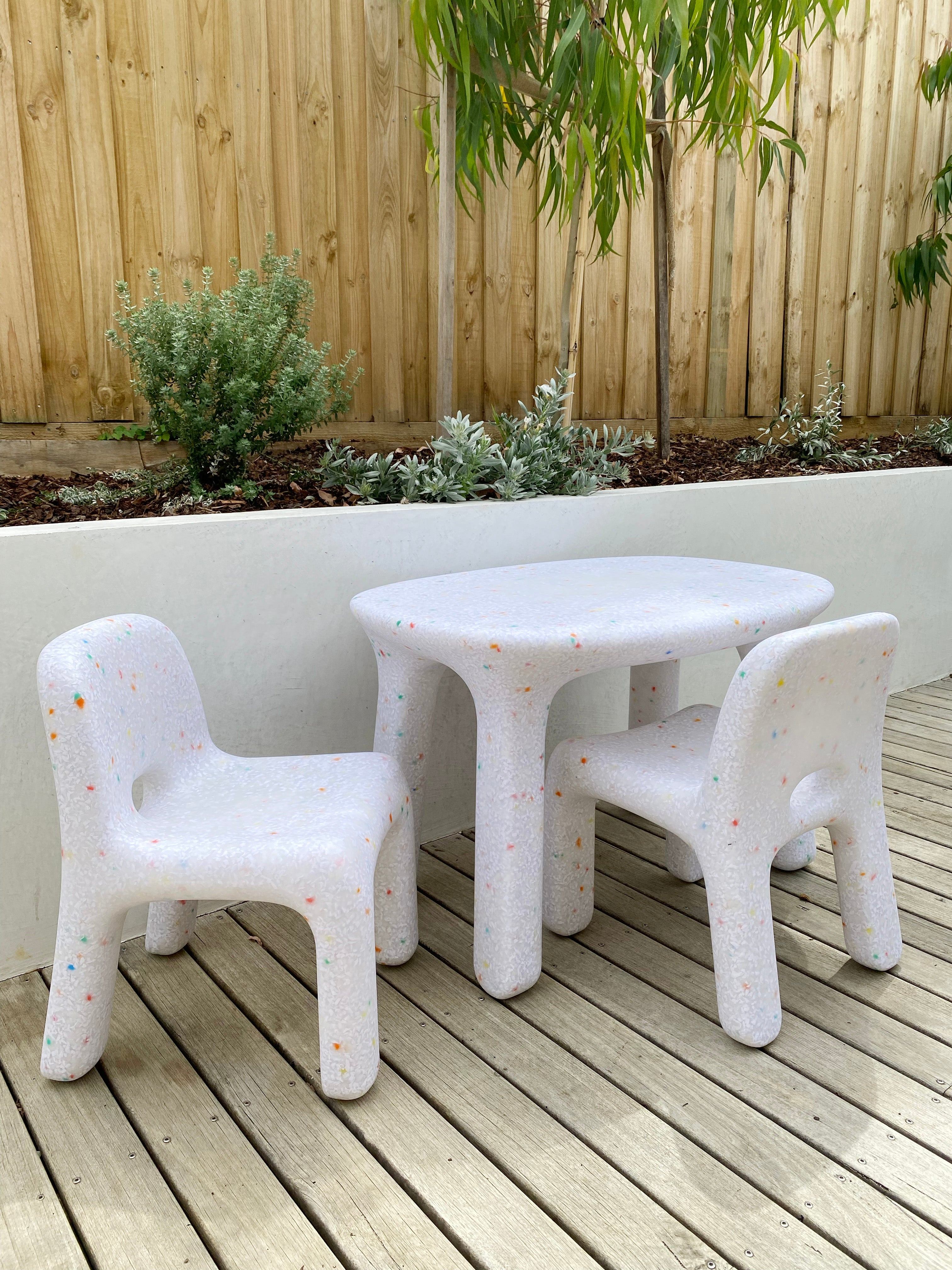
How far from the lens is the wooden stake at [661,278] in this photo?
2.75 m

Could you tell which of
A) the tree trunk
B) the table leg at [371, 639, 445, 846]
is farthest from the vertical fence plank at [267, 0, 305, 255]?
the table leg at [371, 639, 445, 846]

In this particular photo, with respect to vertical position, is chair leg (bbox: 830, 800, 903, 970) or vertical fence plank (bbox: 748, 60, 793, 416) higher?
vertical fence plank (bbox: 748, 60, 793, 416)

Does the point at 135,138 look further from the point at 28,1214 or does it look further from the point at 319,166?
the point at 28,1214

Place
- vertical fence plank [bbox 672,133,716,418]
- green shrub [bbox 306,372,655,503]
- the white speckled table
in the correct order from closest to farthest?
the white speckled table, green shrub [bbox 306,372,655,503], vertical fence plank [bbox 672,133,716,418]

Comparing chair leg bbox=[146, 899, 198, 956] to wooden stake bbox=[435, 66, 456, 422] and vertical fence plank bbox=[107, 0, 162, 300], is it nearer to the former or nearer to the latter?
wooden stake bbox=[435, 66, 456, 422]

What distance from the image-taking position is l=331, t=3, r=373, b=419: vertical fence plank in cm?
259

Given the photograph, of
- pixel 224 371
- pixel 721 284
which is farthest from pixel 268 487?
pixel 721 284

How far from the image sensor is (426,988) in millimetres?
1605

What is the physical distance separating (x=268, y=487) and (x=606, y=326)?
5.30 feet

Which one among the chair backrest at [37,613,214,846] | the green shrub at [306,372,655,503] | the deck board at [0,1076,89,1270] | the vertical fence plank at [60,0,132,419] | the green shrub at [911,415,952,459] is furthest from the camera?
the green shrub at [911,415,952,459]

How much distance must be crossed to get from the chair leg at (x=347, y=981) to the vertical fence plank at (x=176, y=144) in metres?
1.85

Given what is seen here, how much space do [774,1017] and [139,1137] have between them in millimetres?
942

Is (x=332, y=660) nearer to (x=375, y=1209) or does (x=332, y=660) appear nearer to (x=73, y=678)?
(x=73, y=678)

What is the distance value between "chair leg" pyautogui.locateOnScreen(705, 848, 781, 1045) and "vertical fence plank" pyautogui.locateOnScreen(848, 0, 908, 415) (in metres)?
3.07
